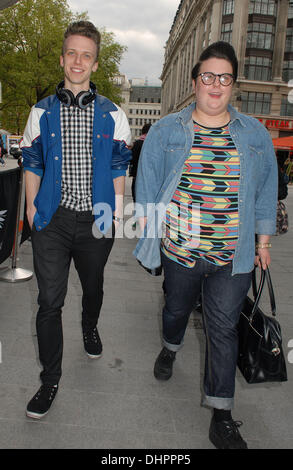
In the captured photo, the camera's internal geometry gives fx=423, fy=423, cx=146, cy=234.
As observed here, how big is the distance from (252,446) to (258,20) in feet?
150

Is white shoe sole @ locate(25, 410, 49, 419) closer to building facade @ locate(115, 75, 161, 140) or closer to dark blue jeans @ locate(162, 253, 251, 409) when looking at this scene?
dark blue jeans @ locate(162, 253, 251, 409)

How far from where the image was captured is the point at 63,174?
250 centimetres

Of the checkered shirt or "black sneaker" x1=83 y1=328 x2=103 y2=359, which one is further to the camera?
"black sneaker" x1=83 y1=328 x2=103 y2=359

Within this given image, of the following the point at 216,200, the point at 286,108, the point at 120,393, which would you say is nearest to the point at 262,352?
the point at 216,200

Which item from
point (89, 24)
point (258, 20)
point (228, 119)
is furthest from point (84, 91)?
point (258, 20)

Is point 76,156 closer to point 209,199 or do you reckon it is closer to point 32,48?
point 209,199

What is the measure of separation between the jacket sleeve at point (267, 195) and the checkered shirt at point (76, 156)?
1.02m

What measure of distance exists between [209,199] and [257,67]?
43.9 m

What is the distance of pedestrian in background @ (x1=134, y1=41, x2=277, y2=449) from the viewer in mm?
2320

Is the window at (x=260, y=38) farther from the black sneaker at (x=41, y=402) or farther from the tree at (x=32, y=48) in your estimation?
Answer: the black sneaker at (x=41, y=402)

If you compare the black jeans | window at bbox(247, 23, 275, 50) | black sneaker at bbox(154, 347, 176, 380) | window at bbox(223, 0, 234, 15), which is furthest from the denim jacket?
window at bbox(223, 0, 234, 15)

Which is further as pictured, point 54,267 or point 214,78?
point 54,267

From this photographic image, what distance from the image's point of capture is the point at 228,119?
2.42 metres

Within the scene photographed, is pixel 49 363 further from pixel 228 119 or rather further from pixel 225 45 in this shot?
pixel 225 45
